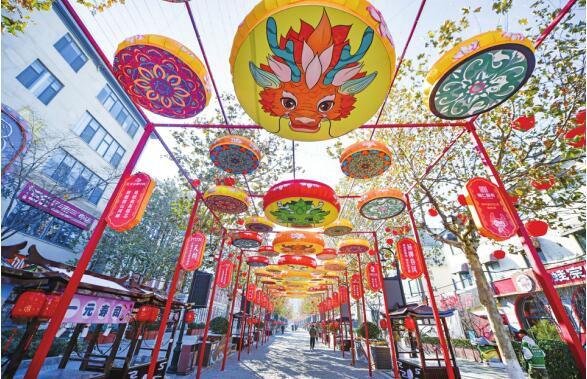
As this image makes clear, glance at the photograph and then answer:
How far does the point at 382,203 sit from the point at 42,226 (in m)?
22.3

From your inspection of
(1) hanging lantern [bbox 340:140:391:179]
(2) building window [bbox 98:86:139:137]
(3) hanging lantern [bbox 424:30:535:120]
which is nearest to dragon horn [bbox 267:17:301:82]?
(3) hanging lantern [bbox 424:30:535:120]

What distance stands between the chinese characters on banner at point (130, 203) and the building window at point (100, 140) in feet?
68.2

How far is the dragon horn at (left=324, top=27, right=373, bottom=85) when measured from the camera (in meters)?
2.66

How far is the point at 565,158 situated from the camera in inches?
298

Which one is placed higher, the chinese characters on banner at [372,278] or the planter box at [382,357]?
the chinese characters on banner at [372,278]

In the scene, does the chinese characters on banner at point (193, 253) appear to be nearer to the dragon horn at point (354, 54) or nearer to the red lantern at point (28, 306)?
the red lantern at point (28, 306)

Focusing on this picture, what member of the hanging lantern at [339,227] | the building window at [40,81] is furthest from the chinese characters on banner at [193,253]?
the building window at [40,81]

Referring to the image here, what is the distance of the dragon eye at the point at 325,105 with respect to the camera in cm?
359

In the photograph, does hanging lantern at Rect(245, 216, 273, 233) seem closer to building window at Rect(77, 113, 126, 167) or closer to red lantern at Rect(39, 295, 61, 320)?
red lantern at Rect(39, 295, 61, 320)

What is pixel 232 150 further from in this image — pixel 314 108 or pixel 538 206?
pixel 538 206

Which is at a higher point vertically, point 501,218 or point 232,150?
point 232,150

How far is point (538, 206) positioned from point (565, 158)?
1.93 metres

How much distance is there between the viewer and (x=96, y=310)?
6.17 meters

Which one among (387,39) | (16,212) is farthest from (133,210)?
(16,212)
